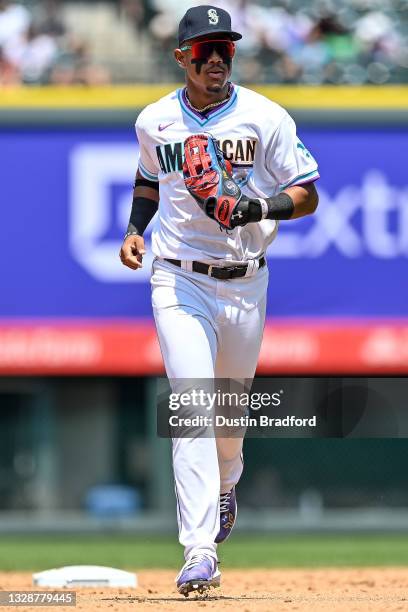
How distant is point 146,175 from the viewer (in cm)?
515

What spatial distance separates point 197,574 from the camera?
449cm

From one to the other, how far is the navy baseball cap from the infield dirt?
78.1 inches

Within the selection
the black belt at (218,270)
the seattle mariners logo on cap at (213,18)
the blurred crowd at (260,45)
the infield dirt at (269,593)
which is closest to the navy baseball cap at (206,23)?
the seattle mariners logo on cap at (213,18)

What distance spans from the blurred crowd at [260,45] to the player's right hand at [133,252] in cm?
648

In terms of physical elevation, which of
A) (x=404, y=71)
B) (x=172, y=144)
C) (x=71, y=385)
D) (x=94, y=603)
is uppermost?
(x=404, y=71)

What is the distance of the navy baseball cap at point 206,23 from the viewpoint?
471 centimetres

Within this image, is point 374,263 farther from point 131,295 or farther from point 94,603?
point 94,603

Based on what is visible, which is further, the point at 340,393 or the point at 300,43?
the point at 300,43

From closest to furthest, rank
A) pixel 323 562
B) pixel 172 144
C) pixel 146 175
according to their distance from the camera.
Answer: pixel 172 144
pixel 146 175
pixel 323 562

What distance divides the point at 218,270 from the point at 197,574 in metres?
1.09

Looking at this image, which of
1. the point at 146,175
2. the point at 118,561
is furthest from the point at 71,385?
the point at 146,175

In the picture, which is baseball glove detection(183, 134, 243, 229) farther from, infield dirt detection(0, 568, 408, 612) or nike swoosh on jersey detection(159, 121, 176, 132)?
infield dirt detection(0, 568, 408, 612)

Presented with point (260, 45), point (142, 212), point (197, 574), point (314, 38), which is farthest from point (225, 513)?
point (314, 38)

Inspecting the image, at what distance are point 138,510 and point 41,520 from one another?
81cm
